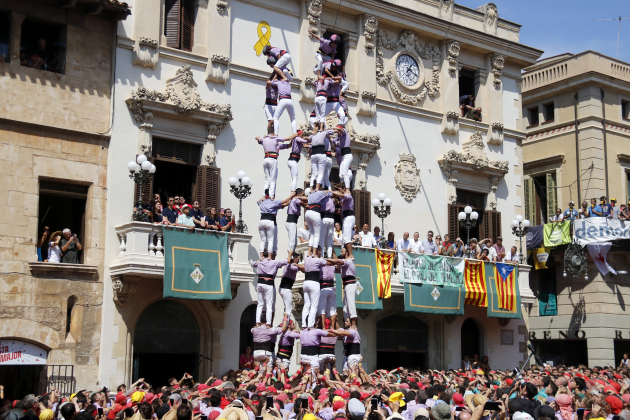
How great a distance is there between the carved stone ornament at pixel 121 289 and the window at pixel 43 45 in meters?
6.47

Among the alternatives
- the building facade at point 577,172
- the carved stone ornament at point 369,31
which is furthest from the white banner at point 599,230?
the carved stone ornament at point 369,31

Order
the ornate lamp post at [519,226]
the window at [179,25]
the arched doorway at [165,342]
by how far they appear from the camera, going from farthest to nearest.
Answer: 1. the ornate lamp post at [519,226]
2. the window at [179,25]
3. the arched doorway at [165,342]

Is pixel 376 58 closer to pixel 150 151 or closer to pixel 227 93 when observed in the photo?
pixel 227 93

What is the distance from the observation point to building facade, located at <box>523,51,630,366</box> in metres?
33.4

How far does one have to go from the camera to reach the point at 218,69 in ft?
86.3

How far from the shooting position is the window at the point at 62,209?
2320 cm

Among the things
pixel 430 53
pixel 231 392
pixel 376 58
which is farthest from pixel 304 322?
pixel 430 53

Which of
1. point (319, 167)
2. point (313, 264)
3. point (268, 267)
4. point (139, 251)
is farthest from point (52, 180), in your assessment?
point (313, 264)

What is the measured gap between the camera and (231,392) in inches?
559

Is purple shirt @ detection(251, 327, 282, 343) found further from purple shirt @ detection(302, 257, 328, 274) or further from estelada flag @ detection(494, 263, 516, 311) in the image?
estelada flag @ detection(494, 263, 516, 311)

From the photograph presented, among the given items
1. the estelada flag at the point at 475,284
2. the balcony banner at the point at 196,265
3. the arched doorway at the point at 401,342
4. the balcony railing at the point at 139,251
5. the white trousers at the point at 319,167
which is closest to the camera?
the white trousers at the point at 319,167

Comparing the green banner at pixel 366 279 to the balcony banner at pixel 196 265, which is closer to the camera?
the balcony banner at pixel 196 265

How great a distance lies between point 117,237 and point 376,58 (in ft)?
41.2

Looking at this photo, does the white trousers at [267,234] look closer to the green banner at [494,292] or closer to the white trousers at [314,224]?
the white trousers at [314,224]
